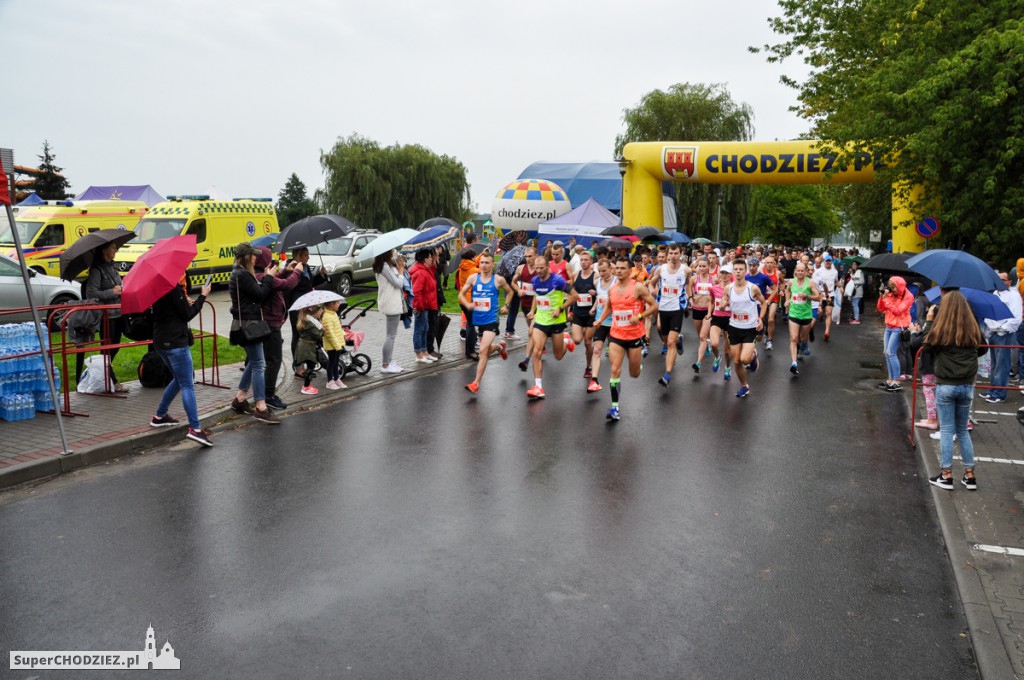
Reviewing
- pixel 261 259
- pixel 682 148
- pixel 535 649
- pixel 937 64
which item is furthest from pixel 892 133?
pixel 535 649

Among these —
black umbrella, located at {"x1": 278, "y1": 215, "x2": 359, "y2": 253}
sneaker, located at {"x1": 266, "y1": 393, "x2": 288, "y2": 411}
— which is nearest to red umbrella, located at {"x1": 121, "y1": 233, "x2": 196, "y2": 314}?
sneaker, located at {"x1": 266, "y1": 393, "x2": 288, "y2": 411}

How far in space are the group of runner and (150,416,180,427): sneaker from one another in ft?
12.4

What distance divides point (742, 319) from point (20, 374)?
28.7ft

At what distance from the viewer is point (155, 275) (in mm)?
7367

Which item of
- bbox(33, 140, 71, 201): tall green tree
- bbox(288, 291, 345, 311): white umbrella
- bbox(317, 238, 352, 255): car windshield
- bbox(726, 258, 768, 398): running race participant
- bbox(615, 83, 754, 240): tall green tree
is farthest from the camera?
bbox(33, 140, 71, 201): tall green tree

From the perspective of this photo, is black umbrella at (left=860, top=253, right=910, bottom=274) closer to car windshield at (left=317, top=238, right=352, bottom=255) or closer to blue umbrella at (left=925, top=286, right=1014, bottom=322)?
blue umbrella at (left=925, top=286, right=1014, bottom=322)

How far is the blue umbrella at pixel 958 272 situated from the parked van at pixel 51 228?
18.5 meters

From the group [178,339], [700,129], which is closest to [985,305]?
[178,339]

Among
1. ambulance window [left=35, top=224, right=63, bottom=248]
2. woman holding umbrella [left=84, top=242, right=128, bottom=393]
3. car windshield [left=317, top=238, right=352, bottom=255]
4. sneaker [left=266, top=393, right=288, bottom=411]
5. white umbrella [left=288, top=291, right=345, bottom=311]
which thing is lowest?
sneaker [left=266, top=393, right=288, bottom=411]

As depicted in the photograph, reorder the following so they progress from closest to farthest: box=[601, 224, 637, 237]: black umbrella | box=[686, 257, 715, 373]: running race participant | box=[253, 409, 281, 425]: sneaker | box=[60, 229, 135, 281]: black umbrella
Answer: box=[60, 229, 135, 281]: black umbrella < box=[253, 409, 281, 425]: sneaker < box=[686, 257, 715, 373]: running race participant < box=[601, 224, 637, 237]: black umbrella

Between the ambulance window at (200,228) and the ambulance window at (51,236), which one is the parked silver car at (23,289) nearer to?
the ambulance window at (51,236)

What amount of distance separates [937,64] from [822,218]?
58.9m

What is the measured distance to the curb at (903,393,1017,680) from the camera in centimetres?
423

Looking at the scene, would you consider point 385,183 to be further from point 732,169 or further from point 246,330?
point 246,330
